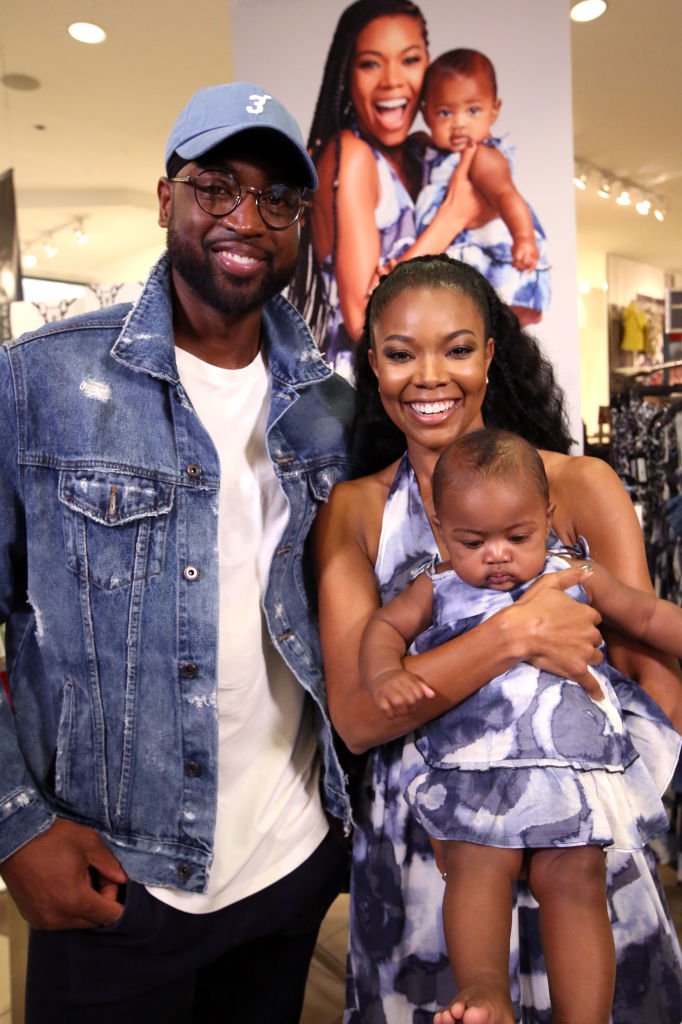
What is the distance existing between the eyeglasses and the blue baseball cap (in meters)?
0.04

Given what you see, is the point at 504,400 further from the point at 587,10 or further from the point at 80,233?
the point at 80,233

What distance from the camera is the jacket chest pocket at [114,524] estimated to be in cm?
145

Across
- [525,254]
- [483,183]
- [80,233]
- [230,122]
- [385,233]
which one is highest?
[80,233]

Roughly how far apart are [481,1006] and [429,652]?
20.6 inches

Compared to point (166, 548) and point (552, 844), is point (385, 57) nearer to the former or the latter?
point (166, 548)

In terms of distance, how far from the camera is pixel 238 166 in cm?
153

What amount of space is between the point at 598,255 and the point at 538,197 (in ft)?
23.7

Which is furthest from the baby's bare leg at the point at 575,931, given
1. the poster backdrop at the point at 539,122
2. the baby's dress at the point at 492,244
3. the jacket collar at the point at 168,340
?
the baby's dress at the point at 492,244

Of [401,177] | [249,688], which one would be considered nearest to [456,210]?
[401,177]

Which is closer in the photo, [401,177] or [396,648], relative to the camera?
[396,648]

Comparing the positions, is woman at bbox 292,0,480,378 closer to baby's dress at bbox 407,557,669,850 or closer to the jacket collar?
the jacket collar

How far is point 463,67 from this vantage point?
342cm

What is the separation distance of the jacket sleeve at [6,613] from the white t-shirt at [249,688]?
33cm

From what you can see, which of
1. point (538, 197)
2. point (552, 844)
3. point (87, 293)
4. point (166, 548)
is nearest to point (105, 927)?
point (166, 548)
